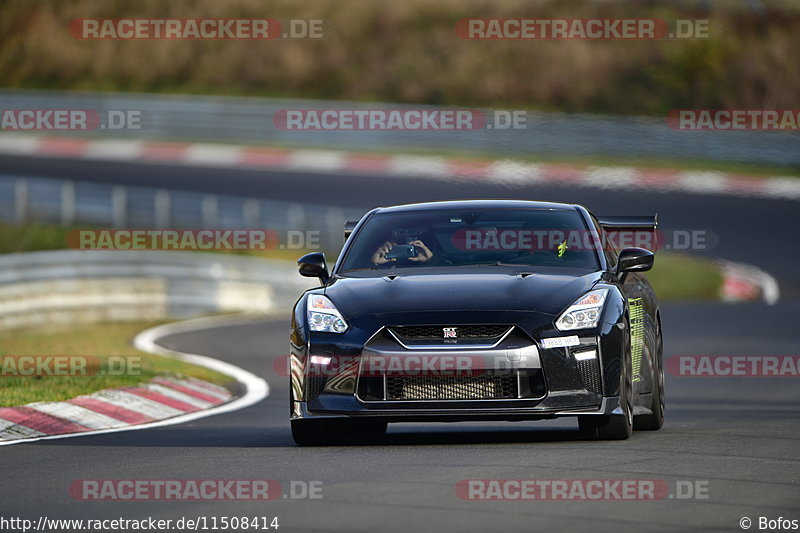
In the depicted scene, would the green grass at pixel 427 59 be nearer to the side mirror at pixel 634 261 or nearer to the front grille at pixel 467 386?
the side mirror at pixel 634 261

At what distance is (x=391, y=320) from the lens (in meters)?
8.88

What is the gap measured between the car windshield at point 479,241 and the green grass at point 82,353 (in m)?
2.93

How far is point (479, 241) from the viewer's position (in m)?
10.0

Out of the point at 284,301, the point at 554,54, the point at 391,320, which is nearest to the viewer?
the point at 391,320

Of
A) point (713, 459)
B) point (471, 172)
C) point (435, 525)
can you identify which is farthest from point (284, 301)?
point (435, 525)

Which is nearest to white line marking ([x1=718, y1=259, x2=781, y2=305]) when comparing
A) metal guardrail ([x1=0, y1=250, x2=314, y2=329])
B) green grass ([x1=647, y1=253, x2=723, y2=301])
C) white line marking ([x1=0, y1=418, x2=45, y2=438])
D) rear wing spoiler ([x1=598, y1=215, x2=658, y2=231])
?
green grass ([x1=647, y1=253, x2=723, y2=301])

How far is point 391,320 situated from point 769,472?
7.29 feet

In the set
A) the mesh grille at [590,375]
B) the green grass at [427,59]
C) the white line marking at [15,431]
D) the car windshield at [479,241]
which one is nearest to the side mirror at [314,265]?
the car windshield at [479,241]

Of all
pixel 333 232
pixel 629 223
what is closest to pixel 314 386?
pixel 629 223

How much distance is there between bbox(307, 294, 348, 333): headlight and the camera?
29.7 feet

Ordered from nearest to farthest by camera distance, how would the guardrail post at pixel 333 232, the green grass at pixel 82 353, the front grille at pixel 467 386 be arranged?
the front grille at pixel 467 386 → the green grass at pixel 82 353 → the guardrail post at pixel 333 232

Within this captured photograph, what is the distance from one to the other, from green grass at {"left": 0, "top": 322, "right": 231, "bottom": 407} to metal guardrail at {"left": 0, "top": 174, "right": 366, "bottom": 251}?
5739mm

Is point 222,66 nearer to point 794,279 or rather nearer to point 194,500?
point 794,279

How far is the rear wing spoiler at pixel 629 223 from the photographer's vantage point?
1103 centimetres
